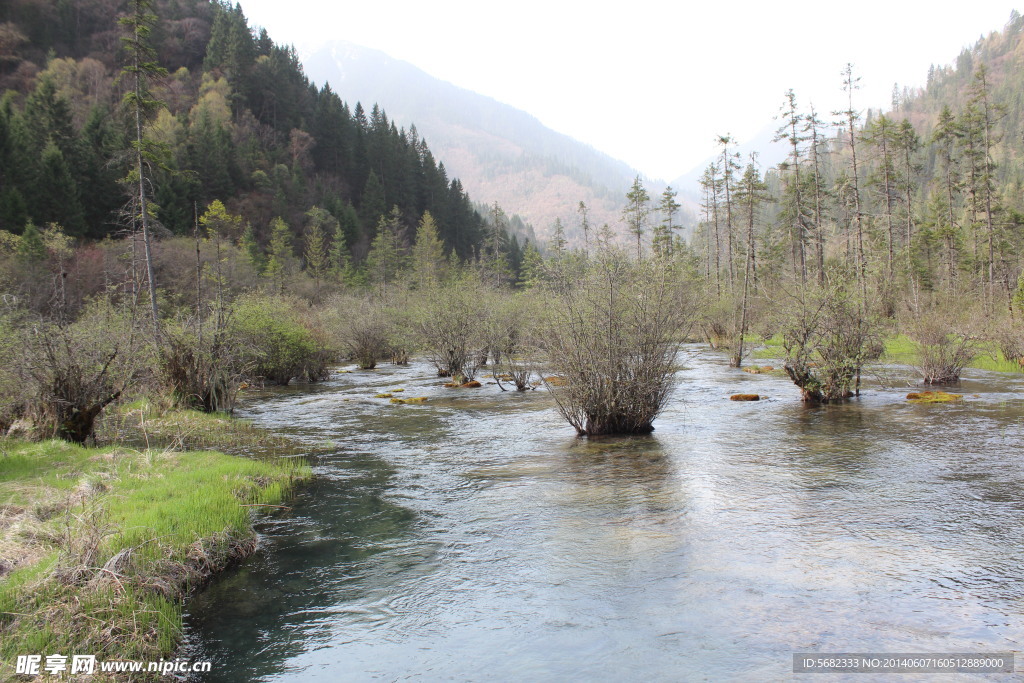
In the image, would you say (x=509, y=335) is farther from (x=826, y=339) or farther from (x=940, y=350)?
(x=940, y=350)

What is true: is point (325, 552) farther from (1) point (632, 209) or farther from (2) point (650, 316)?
(1) point (632, 209)

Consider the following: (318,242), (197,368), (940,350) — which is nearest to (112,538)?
(197,368)

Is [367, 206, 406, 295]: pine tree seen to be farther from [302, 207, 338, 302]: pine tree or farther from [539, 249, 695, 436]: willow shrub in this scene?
[539, 249, 695, 436]: willow shrub

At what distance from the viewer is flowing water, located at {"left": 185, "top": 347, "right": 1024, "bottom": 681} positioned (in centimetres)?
545

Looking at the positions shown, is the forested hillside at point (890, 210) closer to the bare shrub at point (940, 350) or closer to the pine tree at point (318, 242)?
the bare shrub at point (940, 350)

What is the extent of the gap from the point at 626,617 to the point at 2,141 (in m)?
68.9

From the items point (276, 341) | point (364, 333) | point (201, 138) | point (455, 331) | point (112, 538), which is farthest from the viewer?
point (201, 138)

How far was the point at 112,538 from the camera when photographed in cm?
655

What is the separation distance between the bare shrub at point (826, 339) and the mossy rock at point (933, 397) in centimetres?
171

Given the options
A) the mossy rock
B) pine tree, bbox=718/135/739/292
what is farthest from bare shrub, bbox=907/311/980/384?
pine tree, bbox=718/135/739/292

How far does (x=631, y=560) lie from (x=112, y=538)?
19.2 ft

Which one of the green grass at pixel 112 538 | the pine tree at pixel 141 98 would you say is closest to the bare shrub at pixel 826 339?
the green grass at pixel 112 538

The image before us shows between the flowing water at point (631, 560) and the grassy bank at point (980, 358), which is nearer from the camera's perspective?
the flowing water at point (631, 560)

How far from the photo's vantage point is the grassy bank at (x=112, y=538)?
5152 mm
